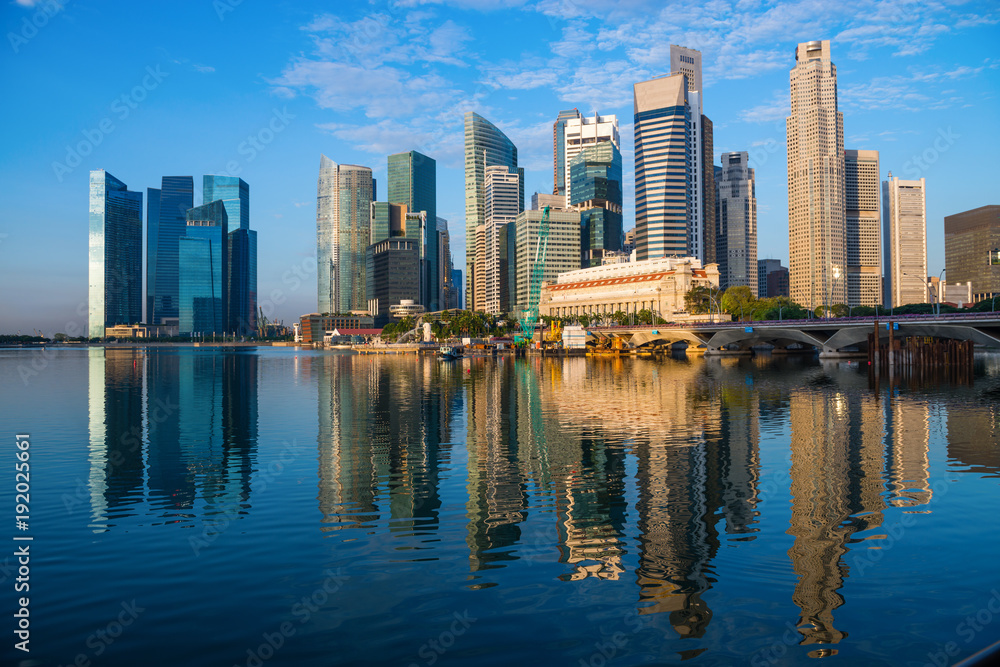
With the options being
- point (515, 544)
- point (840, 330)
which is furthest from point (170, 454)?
point (840, 330)

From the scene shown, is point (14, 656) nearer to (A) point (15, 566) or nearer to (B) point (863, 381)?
(A) point (15, 566)

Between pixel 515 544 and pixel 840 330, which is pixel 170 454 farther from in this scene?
pixel 840 330

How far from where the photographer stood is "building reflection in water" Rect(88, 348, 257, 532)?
26516 millimetres

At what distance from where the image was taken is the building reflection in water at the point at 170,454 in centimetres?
2652

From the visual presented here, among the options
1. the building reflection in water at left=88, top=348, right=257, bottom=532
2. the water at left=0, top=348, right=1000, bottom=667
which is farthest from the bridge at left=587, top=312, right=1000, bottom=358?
the building reflection in water at left=88, top=348, right=257, bottom=532

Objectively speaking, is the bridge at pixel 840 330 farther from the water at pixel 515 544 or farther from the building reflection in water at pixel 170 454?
the building reflection in water at pixel 170 454

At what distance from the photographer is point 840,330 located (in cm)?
14188

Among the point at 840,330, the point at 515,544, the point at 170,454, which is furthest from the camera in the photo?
the point at 840,330

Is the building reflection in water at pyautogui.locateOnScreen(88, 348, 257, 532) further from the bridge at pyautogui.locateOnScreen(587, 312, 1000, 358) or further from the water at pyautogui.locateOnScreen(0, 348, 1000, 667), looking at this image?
the bridge at pyautogui.locateOnScreen(587, 312, 1000, 358)

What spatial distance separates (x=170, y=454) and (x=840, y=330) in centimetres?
14015

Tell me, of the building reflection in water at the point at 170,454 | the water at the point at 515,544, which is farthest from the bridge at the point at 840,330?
the building reflection in water at the point at 170,454

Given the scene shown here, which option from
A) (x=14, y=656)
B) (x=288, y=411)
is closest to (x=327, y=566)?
(x=14, y=656)

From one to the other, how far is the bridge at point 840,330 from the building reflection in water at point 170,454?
11205 centimetres

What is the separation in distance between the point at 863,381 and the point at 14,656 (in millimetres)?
91763
